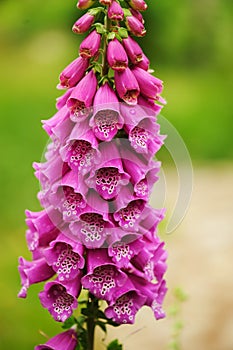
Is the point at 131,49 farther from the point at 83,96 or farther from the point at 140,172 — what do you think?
the point at 140,172

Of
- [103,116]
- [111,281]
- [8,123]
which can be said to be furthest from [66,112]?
[8,123]

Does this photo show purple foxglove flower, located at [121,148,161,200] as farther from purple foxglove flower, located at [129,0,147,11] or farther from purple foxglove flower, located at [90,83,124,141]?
purple foxglove flower, located at [129,0,147,11]

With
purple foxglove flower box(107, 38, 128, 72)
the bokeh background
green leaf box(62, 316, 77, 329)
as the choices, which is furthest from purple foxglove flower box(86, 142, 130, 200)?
the bokeh background

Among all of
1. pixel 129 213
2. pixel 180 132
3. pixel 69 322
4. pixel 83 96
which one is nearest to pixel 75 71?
pixel 83 96

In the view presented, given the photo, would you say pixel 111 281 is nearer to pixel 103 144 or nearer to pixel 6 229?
pixel 103 144

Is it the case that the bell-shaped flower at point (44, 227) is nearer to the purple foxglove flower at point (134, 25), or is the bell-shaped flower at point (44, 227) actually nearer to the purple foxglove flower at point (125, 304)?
the purple foxglove flower at point (125, 304)

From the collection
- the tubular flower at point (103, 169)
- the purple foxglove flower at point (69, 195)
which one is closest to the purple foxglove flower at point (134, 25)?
the tubular flower at point (103, 169)
